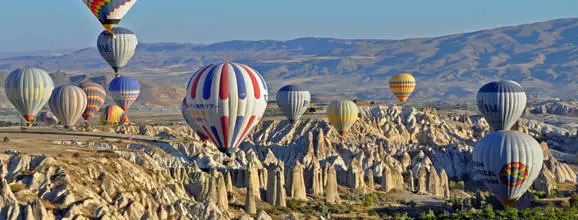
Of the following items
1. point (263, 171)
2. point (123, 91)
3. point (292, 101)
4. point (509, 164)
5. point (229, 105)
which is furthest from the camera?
point (123, 91)

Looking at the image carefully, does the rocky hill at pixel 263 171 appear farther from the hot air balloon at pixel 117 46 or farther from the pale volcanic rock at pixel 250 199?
the hot air balloon at pixel 117 46

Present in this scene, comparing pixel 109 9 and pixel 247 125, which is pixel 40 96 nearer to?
pixel 109 9

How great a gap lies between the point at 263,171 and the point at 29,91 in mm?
22283

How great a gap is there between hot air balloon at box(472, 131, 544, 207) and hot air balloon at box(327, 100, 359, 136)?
41.5 m

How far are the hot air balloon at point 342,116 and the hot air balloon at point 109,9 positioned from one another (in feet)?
88.1

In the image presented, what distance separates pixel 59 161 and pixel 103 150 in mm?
11091

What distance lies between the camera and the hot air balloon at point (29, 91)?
9331cm

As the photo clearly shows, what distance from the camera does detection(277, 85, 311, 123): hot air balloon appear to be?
120 metres

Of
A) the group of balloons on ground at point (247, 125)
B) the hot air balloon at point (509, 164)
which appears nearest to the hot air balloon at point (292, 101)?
the group of balloons on ground at point (247, 125)

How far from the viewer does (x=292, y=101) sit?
393ft

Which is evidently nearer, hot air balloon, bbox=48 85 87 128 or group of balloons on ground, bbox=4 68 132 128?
group of balloons on ground, bbox=4 68 132 128

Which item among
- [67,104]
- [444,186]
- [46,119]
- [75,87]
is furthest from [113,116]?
[444,186]

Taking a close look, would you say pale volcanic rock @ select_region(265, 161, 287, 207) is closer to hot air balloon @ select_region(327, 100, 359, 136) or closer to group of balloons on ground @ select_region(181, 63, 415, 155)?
group of balloons on ground @ select_region(181, 63, 415, 155)

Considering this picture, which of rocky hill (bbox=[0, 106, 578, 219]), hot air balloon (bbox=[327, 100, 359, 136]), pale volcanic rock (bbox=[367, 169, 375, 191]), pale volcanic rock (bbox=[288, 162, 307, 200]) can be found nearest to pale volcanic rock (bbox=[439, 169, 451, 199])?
rocky hill (bbox=[0, 106, 578, 219])
